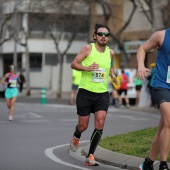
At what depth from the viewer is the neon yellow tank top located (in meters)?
9.77

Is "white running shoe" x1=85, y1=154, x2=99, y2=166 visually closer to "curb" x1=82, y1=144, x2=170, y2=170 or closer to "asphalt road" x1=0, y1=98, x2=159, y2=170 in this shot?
"asphalt road" x1=0, y1=98, x2=159, y2=170

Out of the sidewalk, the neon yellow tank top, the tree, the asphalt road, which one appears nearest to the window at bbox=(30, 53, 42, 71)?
the tree

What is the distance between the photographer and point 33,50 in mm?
55312

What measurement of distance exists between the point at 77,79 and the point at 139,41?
731 inches

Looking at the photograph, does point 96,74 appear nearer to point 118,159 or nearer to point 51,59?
point 118,159

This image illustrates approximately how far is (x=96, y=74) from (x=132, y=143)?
2103 mm

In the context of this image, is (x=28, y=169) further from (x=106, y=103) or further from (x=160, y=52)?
(x=160, y=52)

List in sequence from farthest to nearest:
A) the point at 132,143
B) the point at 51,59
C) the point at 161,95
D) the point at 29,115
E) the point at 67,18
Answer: the point at 51,59, the point at 67,18, the point at 29,115, the point at 132,143, the point at 161,95

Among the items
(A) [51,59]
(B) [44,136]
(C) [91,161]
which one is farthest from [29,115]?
(A) [51,59]

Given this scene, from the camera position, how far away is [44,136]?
14.3 meters

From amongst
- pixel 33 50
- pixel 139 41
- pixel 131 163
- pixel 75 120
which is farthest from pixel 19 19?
pixel 131 163

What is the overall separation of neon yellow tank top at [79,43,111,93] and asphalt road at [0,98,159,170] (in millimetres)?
1207

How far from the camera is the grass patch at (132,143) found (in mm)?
10188

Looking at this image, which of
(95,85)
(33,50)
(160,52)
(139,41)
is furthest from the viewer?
(33,50)
